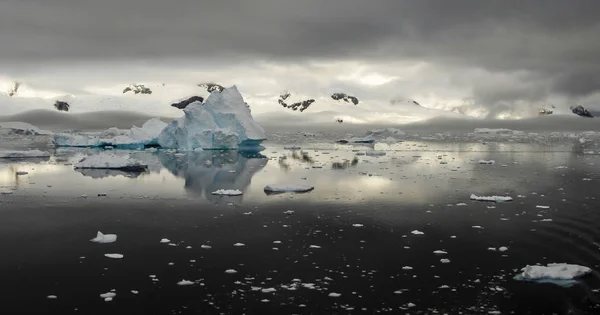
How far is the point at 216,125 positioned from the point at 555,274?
1301 inches

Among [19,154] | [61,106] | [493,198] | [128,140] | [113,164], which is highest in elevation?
[61,106]

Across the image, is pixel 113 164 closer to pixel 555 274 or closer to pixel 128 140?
pixel 128 140

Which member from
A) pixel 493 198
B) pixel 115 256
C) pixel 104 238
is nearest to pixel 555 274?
pixel 115 256

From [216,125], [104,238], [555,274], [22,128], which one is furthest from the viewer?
[22,128]

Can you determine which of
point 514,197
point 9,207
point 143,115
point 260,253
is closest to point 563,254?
point 260,253

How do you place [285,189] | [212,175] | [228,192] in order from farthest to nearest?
[212,175]
[285,189]
[228,192]

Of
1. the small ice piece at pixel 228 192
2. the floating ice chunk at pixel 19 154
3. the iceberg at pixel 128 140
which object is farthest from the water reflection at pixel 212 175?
the iceberg at pixel 128 140

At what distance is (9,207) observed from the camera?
1449 cm

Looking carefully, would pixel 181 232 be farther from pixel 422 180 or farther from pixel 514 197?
pixel 422 180

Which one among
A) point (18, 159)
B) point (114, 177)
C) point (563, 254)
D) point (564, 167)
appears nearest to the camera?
point (563, 254)

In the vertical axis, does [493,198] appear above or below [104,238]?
above

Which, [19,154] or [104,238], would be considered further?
[19,154]

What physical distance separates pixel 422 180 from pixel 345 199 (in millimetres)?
6302

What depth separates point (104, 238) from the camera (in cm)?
1059
